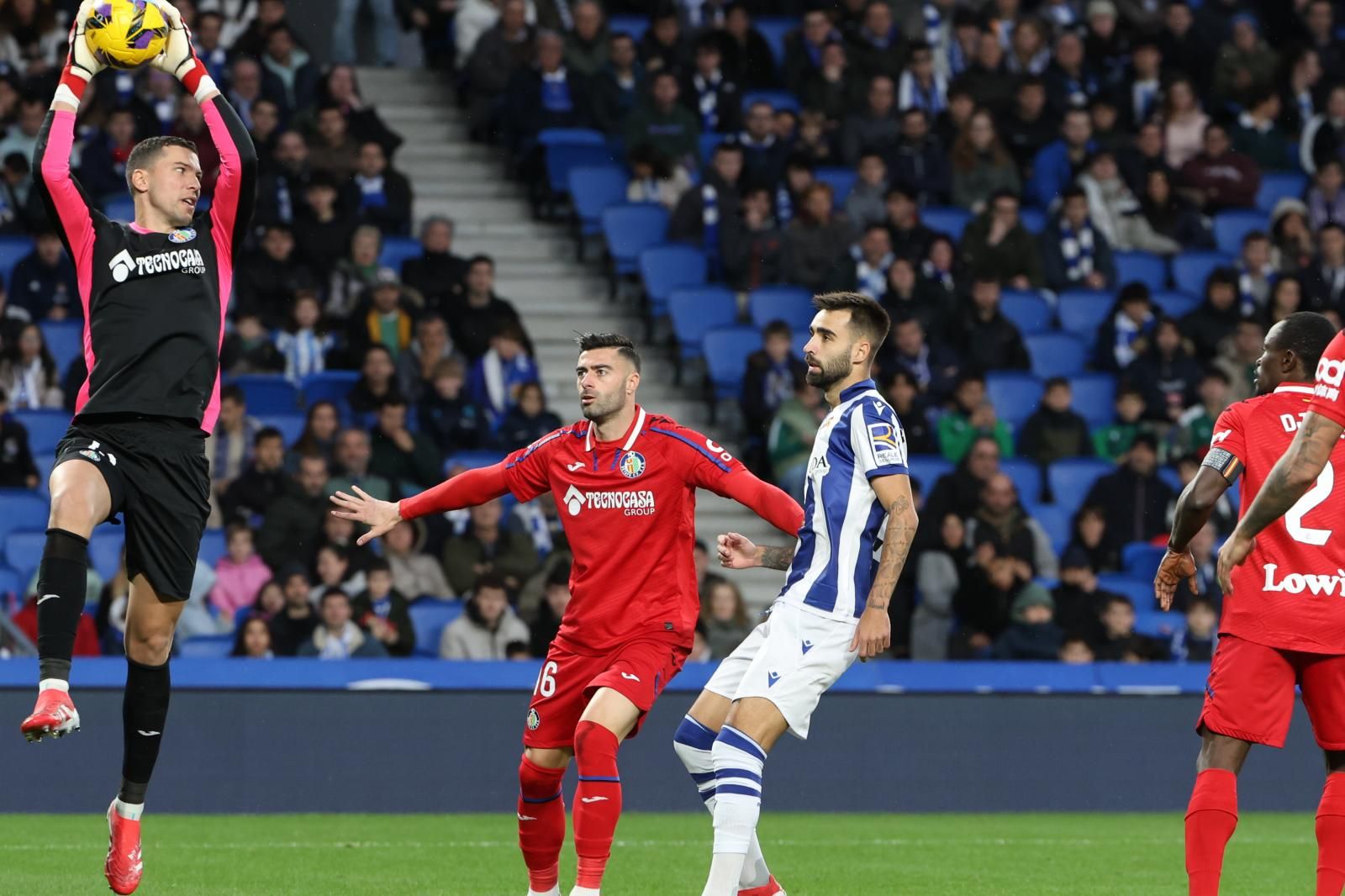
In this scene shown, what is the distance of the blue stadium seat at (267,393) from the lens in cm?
1551

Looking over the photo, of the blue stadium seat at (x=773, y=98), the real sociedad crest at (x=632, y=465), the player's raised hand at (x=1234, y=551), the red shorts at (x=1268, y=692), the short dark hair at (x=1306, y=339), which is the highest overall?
the blue stadium seat at (x=773, y=98)

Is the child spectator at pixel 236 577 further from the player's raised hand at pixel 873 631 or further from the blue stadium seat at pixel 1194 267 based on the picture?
the blue stadium seat at pixel 1194 267

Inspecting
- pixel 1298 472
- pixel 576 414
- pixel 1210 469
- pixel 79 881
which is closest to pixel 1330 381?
pixel 1298 472

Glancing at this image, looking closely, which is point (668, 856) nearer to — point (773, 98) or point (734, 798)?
point (734, 798)

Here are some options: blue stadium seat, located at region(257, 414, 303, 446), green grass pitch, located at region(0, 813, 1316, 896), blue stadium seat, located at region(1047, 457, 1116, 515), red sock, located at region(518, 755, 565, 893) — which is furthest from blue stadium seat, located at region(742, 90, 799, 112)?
red sock, located at region(518, 755, 565, 893)

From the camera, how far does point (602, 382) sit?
7969 mm

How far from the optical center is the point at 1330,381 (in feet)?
20.8

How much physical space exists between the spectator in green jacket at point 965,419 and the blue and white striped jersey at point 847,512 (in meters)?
9.00

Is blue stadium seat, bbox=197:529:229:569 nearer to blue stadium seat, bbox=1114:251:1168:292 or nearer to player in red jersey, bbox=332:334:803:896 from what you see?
player in red jersey, bbox=332:334:803:896

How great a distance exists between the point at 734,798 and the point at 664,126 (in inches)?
477


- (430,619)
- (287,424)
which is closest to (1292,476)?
(430,619)

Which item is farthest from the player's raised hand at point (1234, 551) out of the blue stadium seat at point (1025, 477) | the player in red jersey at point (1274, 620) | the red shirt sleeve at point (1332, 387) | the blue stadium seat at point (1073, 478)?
the blue stadium seat at point (1073, 478)

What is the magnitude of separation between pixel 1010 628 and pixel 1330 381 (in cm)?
826

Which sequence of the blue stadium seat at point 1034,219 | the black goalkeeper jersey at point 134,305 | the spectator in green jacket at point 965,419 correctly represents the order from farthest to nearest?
the blue stadium seat at point 1034,219
the spectator in green jacket at point 965,419
the black goalkeeper jersey at point 134,305
